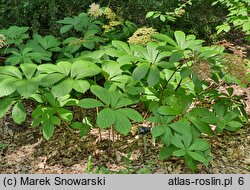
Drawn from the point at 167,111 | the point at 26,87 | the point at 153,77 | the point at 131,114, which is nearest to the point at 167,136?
the point at 167,111

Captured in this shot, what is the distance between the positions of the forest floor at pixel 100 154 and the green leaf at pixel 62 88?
1.99 feet

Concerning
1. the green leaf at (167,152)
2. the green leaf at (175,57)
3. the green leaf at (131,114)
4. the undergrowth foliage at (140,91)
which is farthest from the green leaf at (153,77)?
the green leaf at (167,152)

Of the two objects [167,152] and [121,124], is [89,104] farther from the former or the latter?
[167,152]

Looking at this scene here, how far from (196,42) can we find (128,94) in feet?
2.08

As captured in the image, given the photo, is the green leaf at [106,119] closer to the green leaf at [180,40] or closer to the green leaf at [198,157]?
the green leaf at [198,157]

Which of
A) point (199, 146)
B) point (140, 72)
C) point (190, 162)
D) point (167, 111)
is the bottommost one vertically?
point (190, 162)

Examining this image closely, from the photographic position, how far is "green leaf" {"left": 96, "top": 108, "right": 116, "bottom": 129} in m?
2.15

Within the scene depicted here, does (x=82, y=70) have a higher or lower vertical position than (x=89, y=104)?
higher

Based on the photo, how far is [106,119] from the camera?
2.18m

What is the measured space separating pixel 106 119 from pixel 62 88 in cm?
35

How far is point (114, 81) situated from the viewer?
2605 mm

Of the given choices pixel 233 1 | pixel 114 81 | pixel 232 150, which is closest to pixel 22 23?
pixel 114 81

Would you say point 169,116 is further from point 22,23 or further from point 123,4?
point 22,23

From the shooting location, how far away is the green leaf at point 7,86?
2203 mm
